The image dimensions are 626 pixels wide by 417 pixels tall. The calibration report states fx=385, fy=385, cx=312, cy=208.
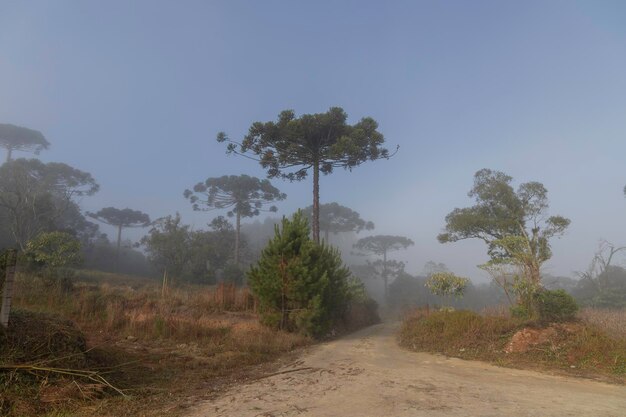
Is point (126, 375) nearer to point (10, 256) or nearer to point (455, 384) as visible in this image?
point (10, 256)

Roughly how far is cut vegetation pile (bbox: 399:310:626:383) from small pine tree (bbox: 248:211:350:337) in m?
3.37

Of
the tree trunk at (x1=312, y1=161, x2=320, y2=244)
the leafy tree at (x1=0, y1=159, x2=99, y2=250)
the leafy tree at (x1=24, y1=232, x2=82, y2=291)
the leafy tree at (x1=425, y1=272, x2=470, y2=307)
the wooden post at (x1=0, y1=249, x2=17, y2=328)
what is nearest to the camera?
the wooden post at (x1=0, y1=249, x2=17, y2=328)

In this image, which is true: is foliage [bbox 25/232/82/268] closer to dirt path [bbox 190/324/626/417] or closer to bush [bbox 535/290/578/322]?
dirt path [bbox 190/324/626/417]

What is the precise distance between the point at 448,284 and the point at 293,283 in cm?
698

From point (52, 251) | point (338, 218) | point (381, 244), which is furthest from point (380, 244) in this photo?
point (52, 251)

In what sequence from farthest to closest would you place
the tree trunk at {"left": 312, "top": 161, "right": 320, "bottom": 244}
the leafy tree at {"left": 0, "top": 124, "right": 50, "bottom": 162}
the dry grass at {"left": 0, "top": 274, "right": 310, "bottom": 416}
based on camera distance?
the leafy tree at {"left": 0, "top": 124, "right": 50, "bottom": 162}
the tree trunk at {"left": 312, "top": 161, "right": 320, "bottom": 244}
the dry grass at {"left": 0, "top": 274, "right": 310, "bottom": 416}

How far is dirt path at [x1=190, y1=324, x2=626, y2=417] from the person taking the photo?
5520 mm

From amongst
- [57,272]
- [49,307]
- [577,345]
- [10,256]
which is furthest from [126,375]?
[57,272]

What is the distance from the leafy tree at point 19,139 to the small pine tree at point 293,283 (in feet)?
184

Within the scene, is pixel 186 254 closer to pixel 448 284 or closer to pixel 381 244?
pixel 448 284

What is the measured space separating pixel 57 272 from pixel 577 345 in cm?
2061

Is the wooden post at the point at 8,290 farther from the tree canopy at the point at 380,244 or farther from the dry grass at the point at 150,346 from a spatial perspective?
the tree canopy at the point at 380,244

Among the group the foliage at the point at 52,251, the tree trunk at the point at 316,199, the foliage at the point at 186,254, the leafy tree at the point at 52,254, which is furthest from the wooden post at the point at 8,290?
the foliage at the point at 186,254

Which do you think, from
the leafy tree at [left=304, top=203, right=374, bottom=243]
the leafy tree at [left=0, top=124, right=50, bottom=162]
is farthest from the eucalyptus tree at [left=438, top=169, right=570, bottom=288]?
the leafy tree at [left=0, top=124, right=50, bottom=162]
